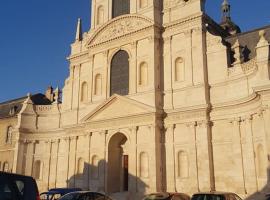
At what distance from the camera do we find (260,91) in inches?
841

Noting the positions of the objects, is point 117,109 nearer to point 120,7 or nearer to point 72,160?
point 72,160

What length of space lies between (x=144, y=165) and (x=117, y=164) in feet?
12.3

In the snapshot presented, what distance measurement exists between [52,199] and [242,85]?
14.5 meters

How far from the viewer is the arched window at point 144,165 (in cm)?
2709

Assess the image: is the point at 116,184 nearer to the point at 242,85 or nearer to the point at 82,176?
the point at 82,176

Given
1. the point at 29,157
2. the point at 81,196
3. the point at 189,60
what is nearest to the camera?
the point at 81,196

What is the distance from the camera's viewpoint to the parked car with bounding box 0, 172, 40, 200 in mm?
7953

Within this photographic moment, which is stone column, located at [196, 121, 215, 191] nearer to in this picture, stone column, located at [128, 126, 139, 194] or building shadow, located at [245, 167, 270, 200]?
building shadow, located at [245, 167, 270, 200]

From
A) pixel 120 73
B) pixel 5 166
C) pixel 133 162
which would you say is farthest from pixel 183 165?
pixel 5 166

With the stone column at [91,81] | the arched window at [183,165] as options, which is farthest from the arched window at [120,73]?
the arched window at [183,165]

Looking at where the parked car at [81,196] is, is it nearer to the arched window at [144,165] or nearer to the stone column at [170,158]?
the stone column at [170,158]

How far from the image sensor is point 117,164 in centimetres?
3045

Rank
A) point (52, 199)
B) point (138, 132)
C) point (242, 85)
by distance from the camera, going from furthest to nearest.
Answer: point (138, 132), point (242, 85), point (52, 199)

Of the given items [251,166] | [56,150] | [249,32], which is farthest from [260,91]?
[56,150]
